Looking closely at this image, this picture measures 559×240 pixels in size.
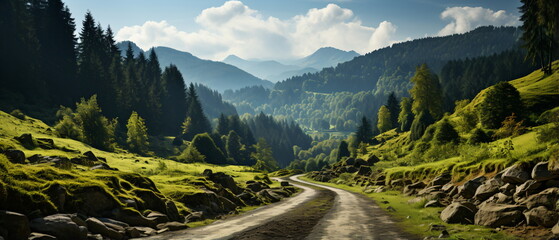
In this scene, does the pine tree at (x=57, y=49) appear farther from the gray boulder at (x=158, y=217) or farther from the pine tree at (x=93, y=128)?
the gray boulder at (x=158, y=217)

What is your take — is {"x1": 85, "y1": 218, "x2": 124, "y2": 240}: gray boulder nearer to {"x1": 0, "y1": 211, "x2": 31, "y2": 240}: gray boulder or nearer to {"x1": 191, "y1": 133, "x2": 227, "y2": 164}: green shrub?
{"x1": 0, "y1": 211, "x2": 31, "y2": 240}: gray boulder

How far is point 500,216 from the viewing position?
617 inches

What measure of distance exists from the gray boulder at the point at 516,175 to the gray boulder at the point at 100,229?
2260 centimetres

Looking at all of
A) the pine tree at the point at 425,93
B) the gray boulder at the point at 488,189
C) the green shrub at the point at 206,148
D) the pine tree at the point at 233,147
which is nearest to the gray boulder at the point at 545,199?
the gray boulder at the point at 488,189

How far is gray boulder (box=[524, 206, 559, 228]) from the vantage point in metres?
13.7

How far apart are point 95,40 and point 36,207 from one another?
12472 cm

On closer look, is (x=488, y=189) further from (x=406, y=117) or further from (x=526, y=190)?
(x=406, y=117)

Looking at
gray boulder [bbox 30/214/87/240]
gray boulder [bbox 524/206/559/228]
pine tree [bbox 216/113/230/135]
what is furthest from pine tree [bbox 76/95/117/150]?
pine tree [bbox 216/113/230/135]

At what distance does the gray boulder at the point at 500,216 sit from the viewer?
Answer: 50.1 ft

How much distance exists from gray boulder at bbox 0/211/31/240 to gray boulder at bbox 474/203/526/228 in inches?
831

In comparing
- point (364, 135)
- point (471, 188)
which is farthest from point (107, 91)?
point (471, 188)

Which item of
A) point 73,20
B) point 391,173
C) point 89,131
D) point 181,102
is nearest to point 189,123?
point 181,102

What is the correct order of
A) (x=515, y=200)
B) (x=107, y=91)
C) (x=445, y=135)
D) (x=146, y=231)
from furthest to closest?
(x=107, y=91)
(x=445, y=135)
(x=146, y=231)
(x=515, y=200)

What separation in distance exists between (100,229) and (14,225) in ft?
13.9
